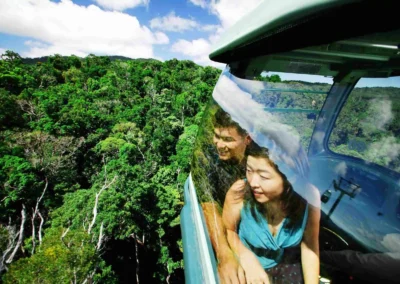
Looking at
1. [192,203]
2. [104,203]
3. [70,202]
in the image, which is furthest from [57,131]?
Answer: [192,203]

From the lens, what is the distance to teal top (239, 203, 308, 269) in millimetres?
833

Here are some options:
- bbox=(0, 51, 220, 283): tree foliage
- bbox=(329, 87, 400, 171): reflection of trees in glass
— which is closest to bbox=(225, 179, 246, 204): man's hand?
bbox=(329, 87, 400, 171): reflection of trees in glass

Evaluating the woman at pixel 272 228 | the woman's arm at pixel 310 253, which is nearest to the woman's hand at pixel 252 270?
the woman at pixel 272 228

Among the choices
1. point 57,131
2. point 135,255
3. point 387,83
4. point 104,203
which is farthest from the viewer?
point 57,131

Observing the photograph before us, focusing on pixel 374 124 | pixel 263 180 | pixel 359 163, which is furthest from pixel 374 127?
pixel 263 180

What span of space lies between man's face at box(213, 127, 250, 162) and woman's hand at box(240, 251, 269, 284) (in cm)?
35

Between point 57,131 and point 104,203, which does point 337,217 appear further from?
point 57,131

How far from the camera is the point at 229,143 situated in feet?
4.17

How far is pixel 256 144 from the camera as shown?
3.39 ft

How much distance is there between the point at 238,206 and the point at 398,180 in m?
0.65

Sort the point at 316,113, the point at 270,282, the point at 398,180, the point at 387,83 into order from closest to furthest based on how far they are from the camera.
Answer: the point at 270,282 < the point at 387,83 < the point at 398,180 < the point at 316,113

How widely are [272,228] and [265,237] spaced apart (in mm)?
52

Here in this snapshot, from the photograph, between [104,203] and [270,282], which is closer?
[270,282]

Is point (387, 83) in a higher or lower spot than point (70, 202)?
higher
